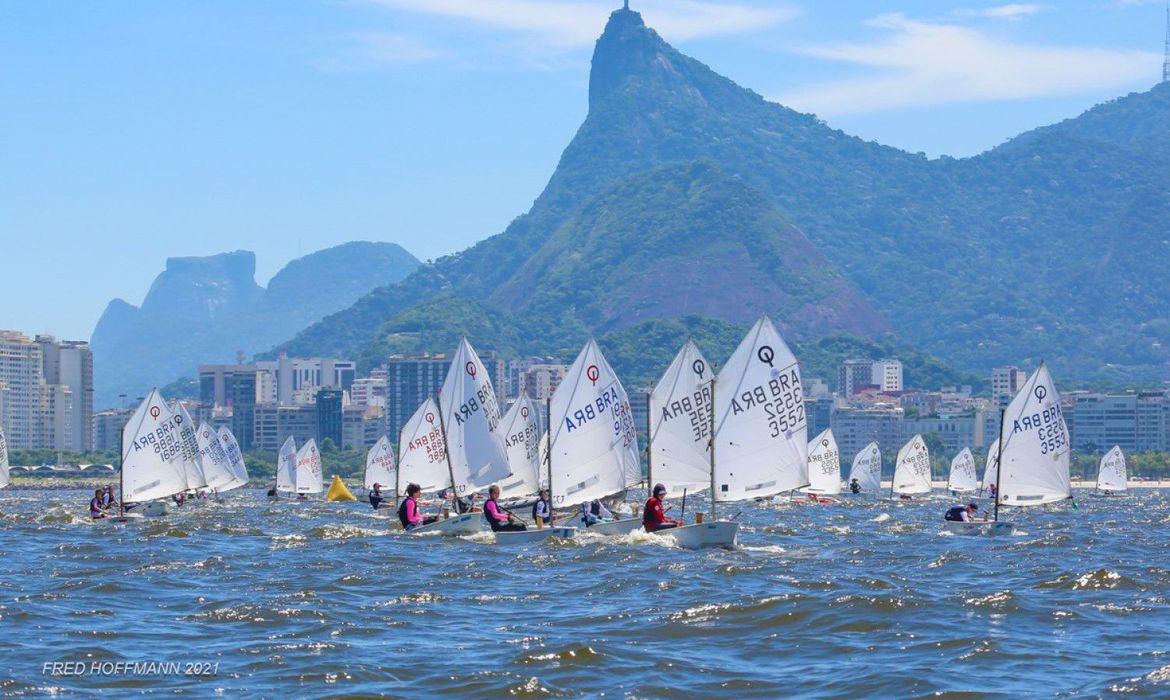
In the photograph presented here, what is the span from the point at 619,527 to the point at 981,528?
623 inches

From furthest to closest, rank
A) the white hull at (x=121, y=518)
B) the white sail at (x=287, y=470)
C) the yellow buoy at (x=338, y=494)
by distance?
the white sail at (x=287, y=470), the yellow buoy at (x=338, y=494), the white hull at (x=121, y=518)

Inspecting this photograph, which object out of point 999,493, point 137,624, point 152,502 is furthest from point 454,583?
point 152,502

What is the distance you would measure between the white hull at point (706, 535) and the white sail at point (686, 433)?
166 inches

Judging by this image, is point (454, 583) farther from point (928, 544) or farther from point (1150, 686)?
point (928, 544)

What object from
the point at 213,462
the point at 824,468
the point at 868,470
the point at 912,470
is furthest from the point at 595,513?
the point at 868,470

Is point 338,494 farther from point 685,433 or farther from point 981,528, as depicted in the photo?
point 685,433

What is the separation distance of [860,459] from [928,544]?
88.1 meters

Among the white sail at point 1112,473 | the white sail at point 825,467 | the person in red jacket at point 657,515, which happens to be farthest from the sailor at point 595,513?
the white sail at point 1112,473

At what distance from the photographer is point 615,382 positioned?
2125 inches

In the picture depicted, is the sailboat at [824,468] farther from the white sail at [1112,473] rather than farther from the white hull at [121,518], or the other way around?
the white hull at [121,518]

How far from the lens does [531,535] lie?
163 ft

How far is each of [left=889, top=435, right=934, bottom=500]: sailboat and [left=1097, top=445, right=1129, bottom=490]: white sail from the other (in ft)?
64.6

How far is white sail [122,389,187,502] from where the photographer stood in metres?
69.1

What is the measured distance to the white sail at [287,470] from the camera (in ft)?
447
